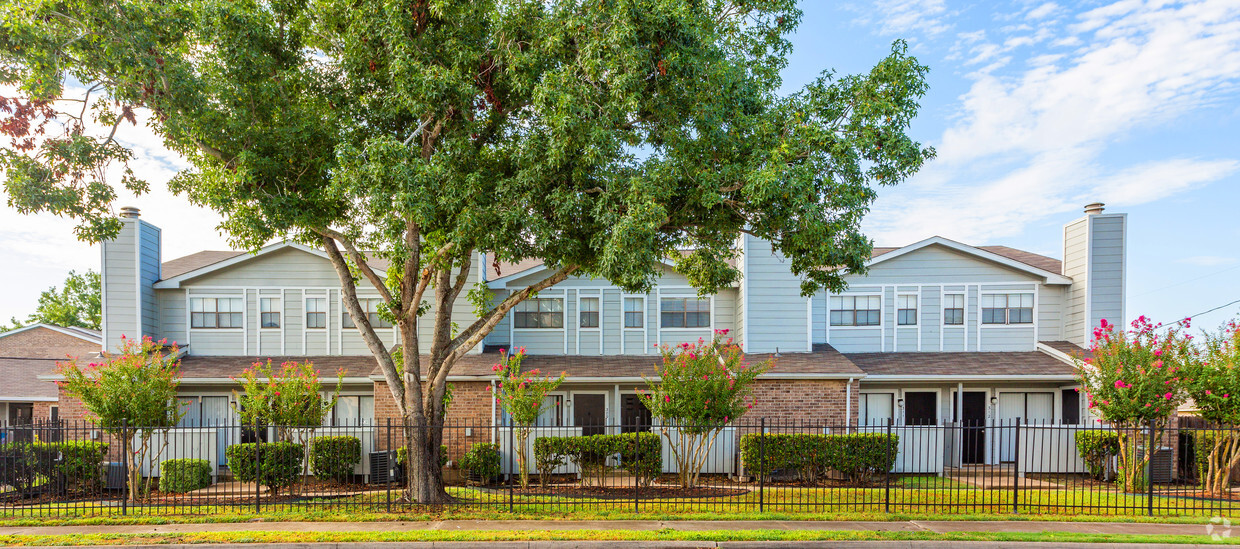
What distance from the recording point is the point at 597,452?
653 inches

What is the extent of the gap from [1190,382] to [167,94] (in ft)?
61.6

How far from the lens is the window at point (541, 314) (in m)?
20.9

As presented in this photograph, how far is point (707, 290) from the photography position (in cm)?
1470

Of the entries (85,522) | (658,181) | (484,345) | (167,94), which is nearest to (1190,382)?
(658,181)

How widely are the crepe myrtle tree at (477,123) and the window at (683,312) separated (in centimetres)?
784

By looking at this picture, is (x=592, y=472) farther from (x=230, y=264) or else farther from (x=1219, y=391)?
(x=1219, y=391)

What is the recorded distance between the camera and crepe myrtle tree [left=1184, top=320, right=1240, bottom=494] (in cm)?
1454

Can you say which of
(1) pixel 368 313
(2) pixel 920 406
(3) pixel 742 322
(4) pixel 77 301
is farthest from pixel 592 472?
(4) pixel 77 301

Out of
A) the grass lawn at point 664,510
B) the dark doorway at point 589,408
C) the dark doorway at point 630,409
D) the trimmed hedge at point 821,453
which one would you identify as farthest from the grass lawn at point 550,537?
the dark doorway at point 589,408

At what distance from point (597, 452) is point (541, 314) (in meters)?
5.39

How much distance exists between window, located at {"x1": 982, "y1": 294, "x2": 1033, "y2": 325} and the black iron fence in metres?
3.35

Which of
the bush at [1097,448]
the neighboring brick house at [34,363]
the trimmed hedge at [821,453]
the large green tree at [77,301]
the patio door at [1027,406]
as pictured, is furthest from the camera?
the large green tree at [77,301]

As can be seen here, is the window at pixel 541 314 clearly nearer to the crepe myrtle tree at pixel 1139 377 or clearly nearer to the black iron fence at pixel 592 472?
the black iron fence at pixel 592 472

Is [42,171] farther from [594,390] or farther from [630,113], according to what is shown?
[594,390]
